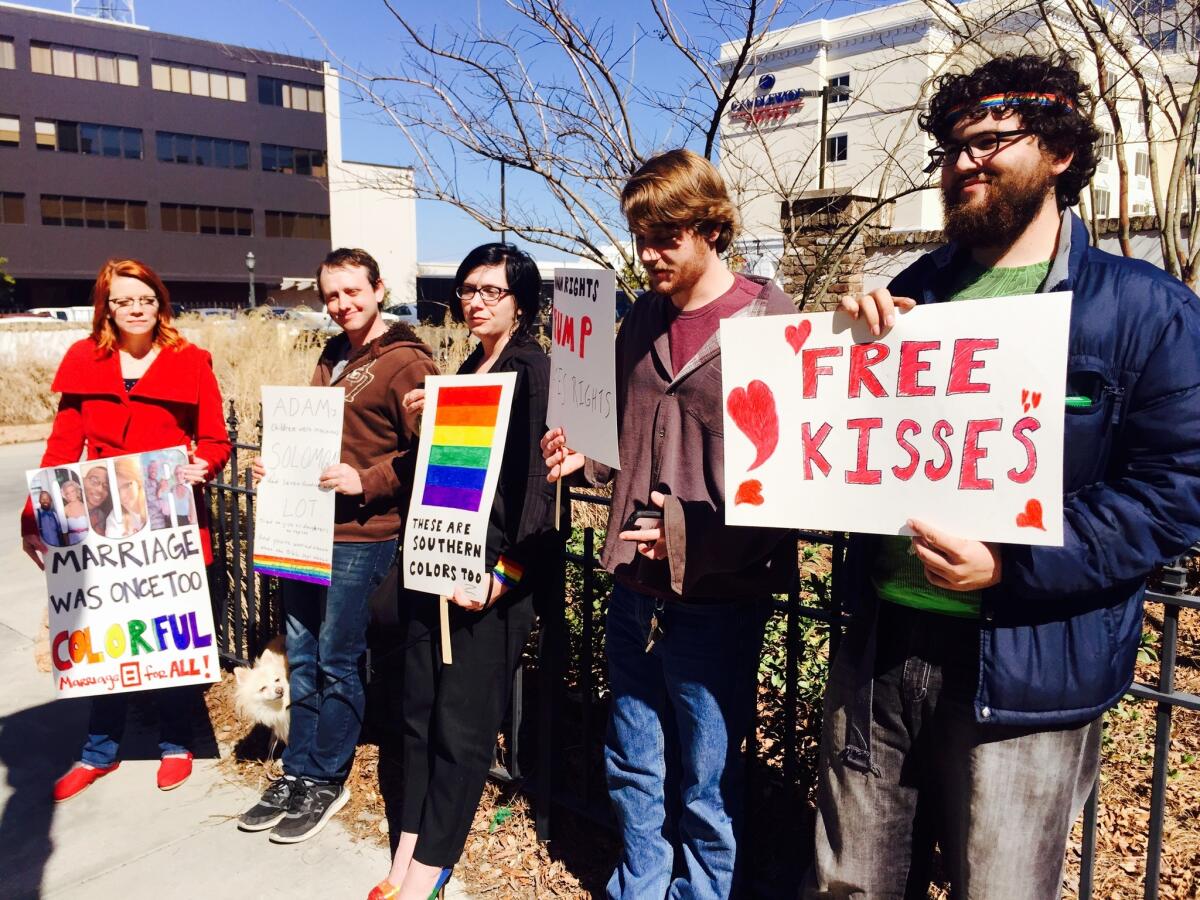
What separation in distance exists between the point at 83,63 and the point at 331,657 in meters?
56.2

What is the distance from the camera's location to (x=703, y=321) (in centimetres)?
216

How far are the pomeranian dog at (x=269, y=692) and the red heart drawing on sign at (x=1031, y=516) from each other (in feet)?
9.45

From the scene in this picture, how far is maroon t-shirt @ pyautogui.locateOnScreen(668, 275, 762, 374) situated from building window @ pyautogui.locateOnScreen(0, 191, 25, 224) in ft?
179

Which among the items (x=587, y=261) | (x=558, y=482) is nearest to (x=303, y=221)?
(x=587, y=261)

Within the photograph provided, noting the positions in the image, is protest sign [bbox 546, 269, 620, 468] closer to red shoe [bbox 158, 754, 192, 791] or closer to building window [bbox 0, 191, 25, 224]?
red shoe [bbox 158, 754, 192, 791]

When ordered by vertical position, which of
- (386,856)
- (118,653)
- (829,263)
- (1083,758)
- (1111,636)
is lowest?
(386,856)

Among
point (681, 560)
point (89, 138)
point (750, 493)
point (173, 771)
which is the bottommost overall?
point (173, 771)

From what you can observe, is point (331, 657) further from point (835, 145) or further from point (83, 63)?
point (83, 63)

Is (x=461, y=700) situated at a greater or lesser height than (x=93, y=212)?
lesser

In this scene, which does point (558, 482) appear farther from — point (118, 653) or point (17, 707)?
point (17, 707)

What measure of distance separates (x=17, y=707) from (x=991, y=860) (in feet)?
15.2

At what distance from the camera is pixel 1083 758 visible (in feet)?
5.76

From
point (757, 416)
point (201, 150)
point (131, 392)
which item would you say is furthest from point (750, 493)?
point (201, 150)

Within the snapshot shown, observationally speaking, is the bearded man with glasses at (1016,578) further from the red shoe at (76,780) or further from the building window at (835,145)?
the building window at (835,145)
